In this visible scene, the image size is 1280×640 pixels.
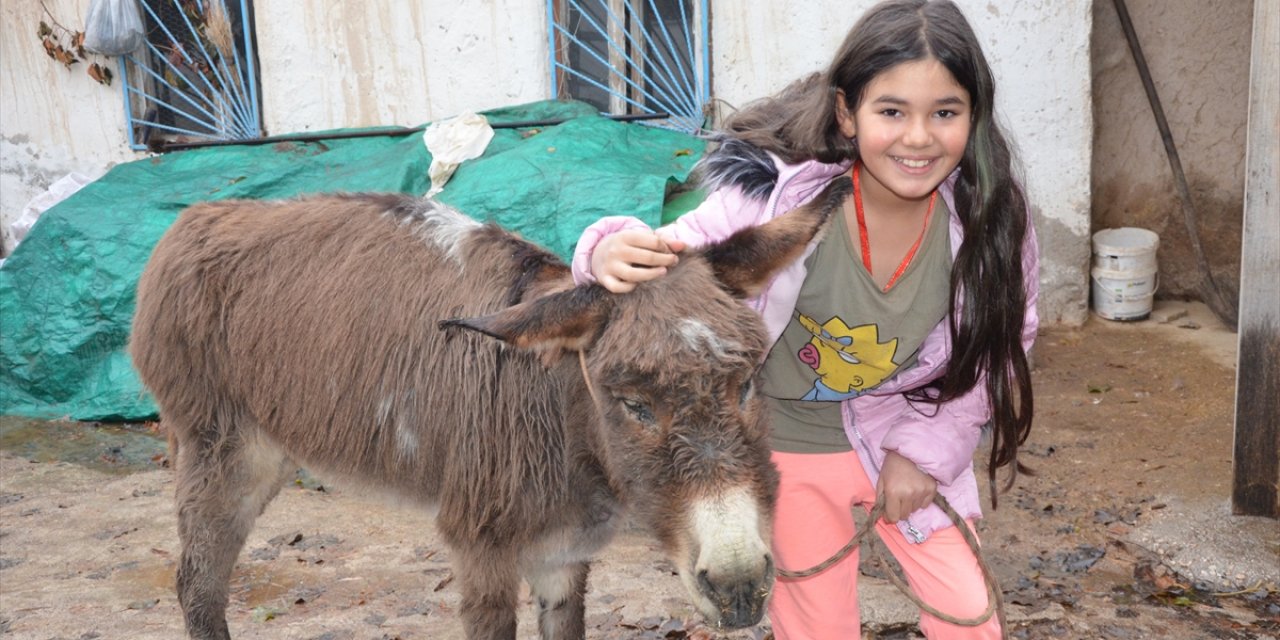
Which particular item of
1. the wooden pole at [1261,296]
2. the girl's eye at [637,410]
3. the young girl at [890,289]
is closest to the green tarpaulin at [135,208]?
the wooden pole at [1261,296]

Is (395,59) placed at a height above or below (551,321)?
above

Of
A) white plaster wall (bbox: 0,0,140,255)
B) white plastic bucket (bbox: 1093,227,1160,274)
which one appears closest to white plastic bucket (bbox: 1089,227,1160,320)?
white plastic bucket (bbox: 1093,227,1160,274)

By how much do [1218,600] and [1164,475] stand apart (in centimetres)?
121

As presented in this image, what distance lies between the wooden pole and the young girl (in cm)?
242

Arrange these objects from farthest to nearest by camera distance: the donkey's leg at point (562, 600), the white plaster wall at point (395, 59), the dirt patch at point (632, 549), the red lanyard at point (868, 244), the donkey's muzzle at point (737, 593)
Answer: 1. the white plaster wall at point (395, 59)
2. the dirt patch at point (632, 549)
3. the donkey's leg at point (562, 600)
4. the red lanyard at point (868, 244)
5. the donkey's muzzle at point (737, 593)

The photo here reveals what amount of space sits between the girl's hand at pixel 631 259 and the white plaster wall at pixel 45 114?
7.02 meters

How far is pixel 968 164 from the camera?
2.72 meters

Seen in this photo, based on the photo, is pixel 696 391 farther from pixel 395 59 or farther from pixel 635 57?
pixel 395 59

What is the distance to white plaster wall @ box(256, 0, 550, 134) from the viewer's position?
7.51 m

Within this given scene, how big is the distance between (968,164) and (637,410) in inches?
41.6

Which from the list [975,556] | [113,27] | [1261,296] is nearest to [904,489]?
[975,556]

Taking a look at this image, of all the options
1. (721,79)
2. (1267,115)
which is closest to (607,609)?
(1267,115)

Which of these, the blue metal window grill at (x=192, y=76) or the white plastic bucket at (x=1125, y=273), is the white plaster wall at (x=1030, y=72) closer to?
the white plastic bucket at (x=1125, y=273)

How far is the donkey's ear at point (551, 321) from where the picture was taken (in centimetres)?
242
